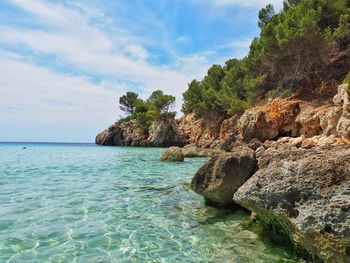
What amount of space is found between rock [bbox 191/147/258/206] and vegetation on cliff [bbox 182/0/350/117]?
94.1 feet

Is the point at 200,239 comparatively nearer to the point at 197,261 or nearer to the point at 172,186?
the point at 197,261

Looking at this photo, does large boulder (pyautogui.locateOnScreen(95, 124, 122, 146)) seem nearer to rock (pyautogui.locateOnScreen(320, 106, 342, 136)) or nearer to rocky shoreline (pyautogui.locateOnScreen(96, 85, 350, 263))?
rock (pyautogui.locateOnScreen(320, 106, 342, 136))

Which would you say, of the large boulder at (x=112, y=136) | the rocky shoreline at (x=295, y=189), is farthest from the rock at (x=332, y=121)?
the large boulder at (x=112, y=136)

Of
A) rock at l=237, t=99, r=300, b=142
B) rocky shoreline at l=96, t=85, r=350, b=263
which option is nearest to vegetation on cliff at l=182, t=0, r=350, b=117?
rock at l=237, t=99, r=300, b=142

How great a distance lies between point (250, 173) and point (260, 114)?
31.4 m

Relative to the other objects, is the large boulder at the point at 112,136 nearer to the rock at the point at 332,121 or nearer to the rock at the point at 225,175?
the rock at the point at 332,121

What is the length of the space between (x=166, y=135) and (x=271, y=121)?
34.3 m

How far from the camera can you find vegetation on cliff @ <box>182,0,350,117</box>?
3503 cm

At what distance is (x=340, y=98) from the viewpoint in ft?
81.6

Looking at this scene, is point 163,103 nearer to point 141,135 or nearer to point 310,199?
point 141,135

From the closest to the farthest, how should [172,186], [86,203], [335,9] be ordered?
[86,203]
[172,186]
[335,9]

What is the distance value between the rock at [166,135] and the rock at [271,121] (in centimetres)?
2884

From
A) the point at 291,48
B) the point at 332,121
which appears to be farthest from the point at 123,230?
the point at 291,48

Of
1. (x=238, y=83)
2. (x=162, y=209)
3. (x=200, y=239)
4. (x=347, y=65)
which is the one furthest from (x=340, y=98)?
(x=238, y=83)
